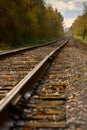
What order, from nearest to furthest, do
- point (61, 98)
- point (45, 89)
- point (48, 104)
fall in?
point (48, 104)
point (61, 98)
point (45, 89)

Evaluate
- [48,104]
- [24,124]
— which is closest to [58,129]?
[24,124]

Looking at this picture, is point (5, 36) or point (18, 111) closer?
point (18, 111)

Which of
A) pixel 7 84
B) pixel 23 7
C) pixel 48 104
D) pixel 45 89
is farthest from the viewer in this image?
pixel 23 7

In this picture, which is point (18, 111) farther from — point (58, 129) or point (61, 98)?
point (61, 98)

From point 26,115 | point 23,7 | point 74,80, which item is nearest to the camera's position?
point 26,115

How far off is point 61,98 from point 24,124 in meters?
1.53

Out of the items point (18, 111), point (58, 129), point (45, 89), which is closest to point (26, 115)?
point (18, 111)

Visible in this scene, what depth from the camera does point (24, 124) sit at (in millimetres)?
4070

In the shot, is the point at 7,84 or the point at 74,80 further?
the point at 74,80

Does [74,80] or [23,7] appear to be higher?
[23,7]

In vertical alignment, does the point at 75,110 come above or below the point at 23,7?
below

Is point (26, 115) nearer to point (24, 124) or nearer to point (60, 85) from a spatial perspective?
point (24, 124)

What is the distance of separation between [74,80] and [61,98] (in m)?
2.20

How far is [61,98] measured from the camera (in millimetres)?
5480
